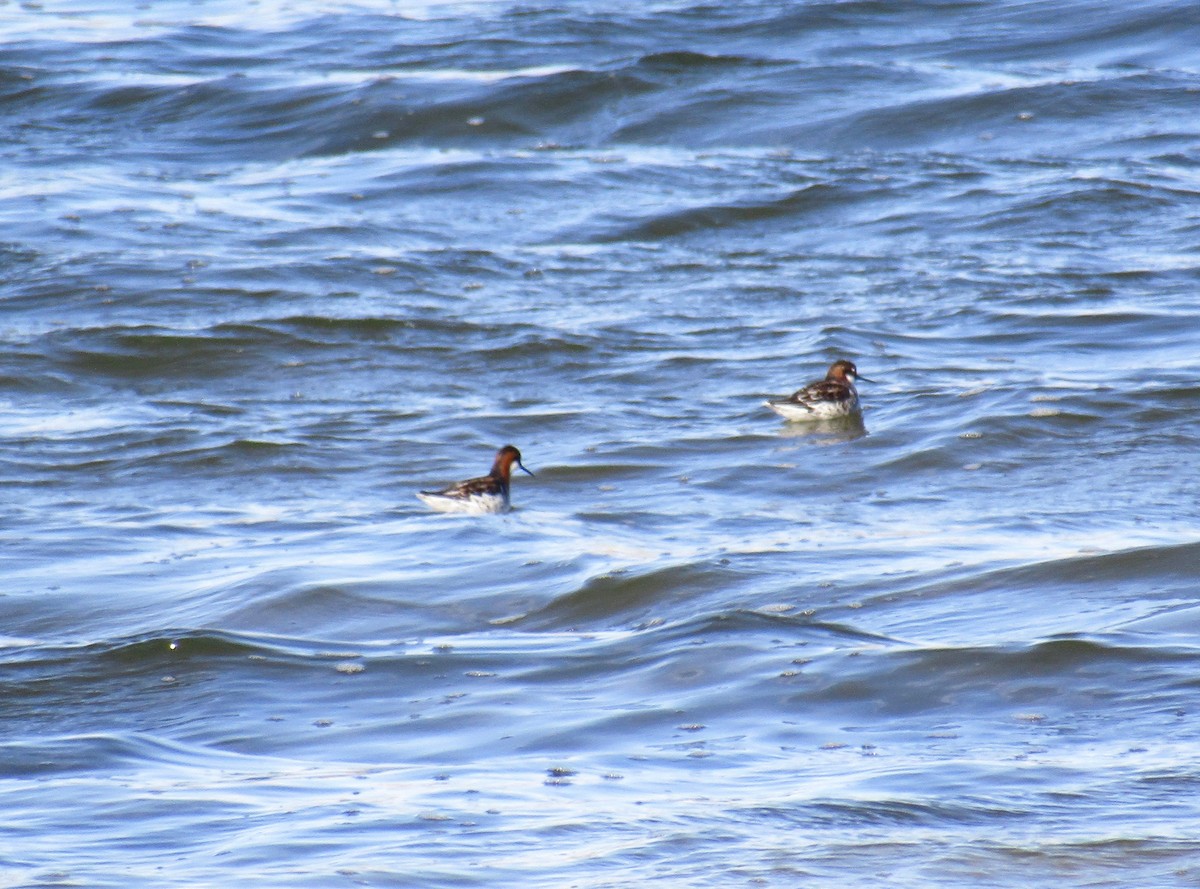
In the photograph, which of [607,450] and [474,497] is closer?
[474,497]

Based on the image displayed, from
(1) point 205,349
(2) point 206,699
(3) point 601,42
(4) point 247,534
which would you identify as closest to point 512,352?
(1) point 205,349

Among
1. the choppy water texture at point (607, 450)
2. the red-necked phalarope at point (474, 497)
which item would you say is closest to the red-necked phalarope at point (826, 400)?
the choppy water texture at point (607, 450)

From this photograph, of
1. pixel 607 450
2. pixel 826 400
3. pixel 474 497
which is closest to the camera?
pixel 474 497

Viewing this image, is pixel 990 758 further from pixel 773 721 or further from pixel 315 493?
pixel 315 493

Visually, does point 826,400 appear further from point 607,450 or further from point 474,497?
point 474,497

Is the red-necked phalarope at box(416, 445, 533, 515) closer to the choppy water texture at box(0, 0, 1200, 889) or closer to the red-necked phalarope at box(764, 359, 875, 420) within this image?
the choppy water texture at box(0, 0, 1200, 889)

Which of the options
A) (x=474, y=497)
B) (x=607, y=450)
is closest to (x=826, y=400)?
(x=607, y=450)

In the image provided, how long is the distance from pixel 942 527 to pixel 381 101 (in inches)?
517

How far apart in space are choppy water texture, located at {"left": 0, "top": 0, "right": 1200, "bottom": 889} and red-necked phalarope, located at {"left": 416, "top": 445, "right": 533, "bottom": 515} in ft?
0.43

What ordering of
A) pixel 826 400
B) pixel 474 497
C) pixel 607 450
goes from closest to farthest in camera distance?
1. pixel 474 497
2. pixel 607 450
3. pixel 826 400

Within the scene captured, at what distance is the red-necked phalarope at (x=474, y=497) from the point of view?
31.5ft

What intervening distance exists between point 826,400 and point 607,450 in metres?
1.33

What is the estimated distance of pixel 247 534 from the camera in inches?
371

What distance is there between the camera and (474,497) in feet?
31.6
